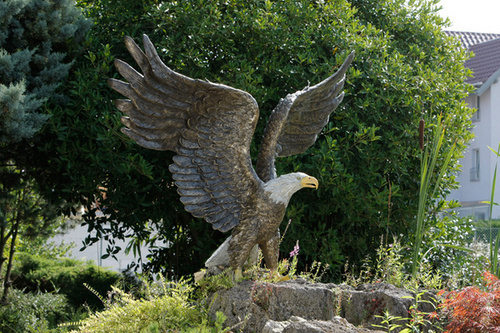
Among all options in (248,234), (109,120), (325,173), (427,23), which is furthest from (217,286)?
(427,23)

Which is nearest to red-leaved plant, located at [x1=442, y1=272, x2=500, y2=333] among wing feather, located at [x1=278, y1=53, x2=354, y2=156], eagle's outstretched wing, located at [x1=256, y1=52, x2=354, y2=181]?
eagle's outstretched wing, located at [x1=256, y1=52, x2=354, y2=181]

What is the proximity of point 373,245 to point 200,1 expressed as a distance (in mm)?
3240

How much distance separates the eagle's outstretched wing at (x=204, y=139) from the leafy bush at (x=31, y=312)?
7.83 feet

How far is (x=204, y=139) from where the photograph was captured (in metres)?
4.24

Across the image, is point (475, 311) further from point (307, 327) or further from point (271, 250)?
point (271, 250)

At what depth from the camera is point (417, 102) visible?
604cm

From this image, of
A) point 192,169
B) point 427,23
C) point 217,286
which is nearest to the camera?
point 217,286

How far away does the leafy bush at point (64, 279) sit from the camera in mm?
7020

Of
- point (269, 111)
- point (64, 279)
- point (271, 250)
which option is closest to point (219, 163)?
point (271, 250)

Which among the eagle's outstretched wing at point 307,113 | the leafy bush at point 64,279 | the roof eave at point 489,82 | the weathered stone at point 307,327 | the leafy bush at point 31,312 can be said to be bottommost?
the leafy bush at point 31,312

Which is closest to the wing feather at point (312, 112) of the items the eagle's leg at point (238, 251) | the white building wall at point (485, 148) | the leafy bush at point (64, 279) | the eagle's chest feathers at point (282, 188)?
the eagle's chest feathers at point (282, 188)

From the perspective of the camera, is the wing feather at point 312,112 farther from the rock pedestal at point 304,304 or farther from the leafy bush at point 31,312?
the leafy bush at point 31,312

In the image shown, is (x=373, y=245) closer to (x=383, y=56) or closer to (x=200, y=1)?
(x=383, y=56)

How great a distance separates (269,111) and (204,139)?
78.8 inches
